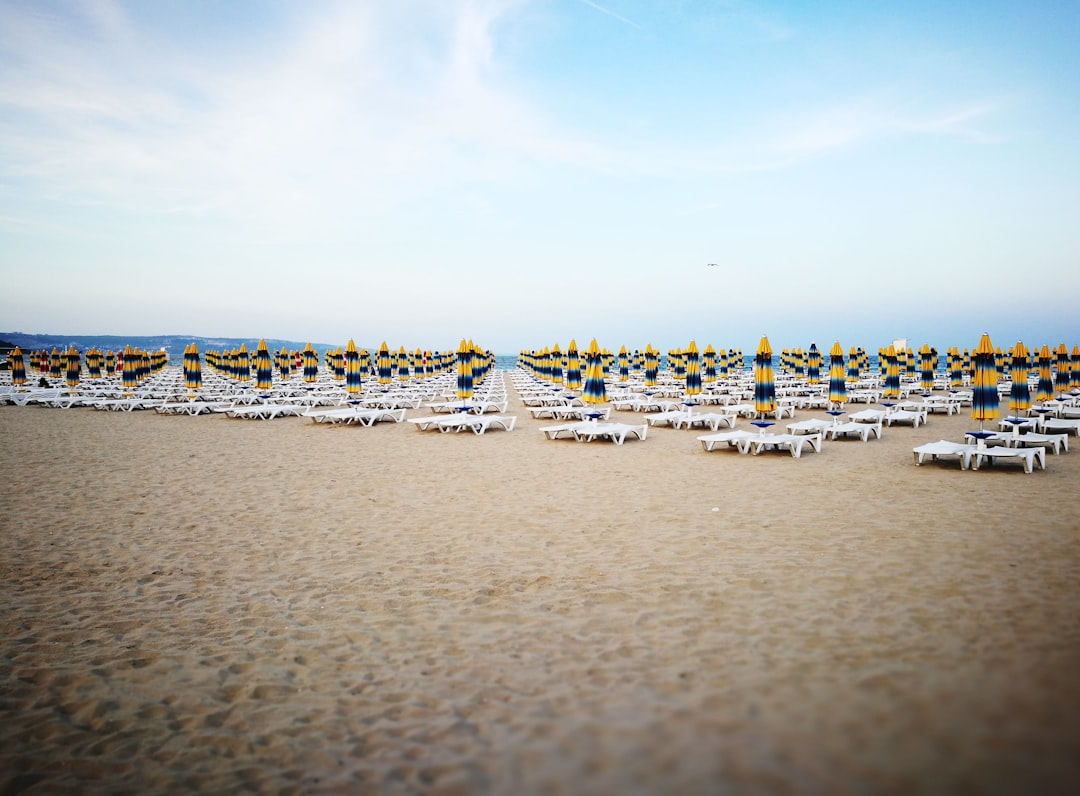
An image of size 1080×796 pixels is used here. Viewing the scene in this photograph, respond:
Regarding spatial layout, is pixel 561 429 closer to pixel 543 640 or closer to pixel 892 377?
pixel 543 640

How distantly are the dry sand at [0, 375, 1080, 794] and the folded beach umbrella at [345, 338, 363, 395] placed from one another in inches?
374

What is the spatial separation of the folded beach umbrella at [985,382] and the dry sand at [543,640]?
2299 millimetres

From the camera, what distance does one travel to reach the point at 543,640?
3.51 m

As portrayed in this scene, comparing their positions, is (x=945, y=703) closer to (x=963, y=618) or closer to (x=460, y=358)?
(x=963, y=618)

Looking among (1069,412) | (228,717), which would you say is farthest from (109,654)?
(1069,412)

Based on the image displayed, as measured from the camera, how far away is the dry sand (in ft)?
7.93

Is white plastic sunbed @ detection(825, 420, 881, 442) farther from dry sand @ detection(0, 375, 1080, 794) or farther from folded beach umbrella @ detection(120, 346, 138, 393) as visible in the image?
folded beach umbrella @ detection(120, 346, 138, 393)

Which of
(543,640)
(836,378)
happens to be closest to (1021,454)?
(836,378)

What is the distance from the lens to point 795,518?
234 inches

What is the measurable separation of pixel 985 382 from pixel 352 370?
1430cm

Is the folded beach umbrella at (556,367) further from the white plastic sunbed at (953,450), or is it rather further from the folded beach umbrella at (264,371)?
the white plastic sunbed at (953,450)

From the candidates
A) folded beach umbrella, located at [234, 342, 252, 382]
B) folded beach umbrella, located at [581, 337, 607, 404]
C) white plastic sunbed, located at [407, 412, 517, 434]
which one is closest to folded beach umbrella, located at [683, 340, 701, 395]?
folded beach umbrella, located at [581, 337, 607, 404]

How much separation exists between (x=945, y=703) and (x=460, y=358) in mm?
12875

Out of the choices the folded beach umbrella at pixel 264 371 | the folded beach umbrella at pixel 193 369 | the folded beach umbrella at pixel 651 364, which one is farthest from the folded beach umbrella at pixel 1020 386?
the folded beach umbrella at pixel 193 369
